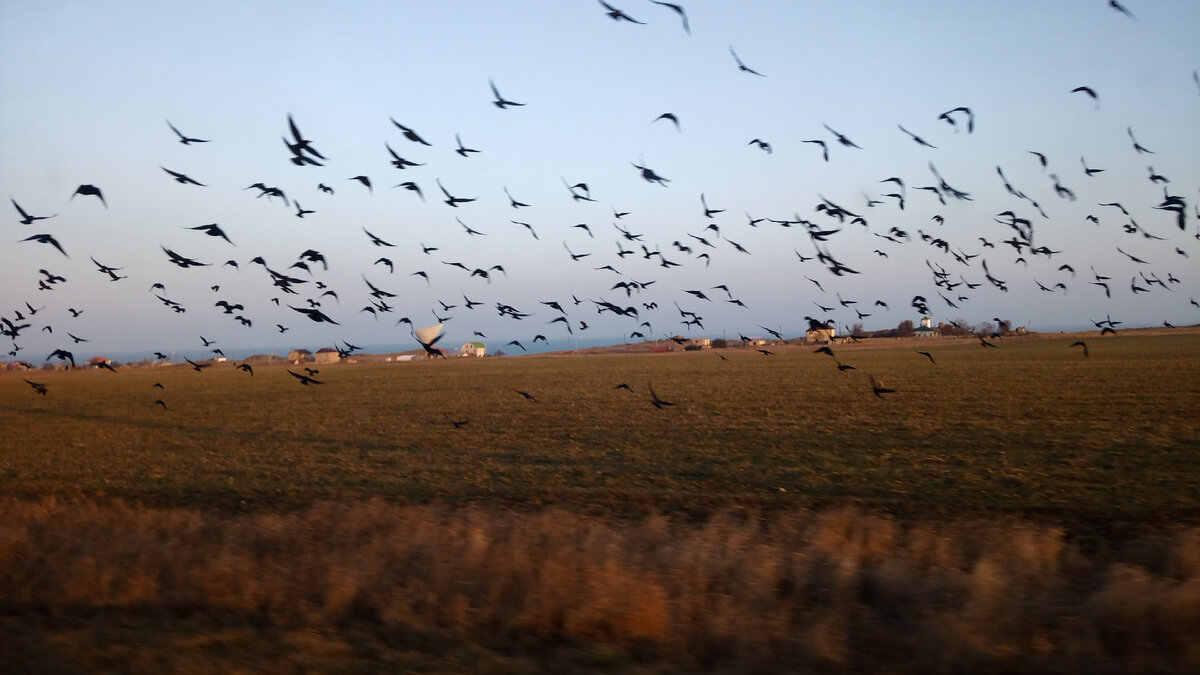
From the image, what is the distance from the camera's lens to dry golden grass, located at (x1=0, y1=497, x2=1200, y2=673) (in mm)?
6348

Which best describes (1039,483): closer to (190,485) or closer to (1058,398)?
(190,485)

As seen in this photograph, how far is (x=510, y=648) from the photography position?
6773mm

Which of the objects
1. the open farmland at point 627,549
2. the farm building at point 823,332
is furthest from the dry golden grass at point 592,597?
the farm building at point 823,332

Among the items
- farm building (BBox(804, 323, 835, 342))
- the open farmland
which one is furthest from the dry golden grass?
farm building (BBox(804, 323, 835, 342))

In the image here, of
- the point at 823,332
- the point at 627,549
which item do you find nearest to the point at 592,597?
the point at 627,549

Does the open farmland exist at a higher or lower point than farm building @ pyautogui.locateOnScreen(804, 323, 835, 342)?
lower

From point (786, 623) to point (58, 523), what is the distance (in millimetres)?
10190

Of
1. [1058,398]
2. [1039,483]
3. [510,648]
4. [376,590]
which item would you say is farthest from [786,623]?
[1058,398]

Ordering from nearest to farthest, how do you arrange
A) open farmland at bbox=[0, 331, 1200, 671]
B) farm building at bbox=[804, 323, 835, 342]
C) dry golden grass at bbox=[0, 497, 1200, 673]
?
1. dry golden grass at bbox=[0, 497, 1200, 673]
2. open farmland at bbox=[0, 331, 1200, 671]
3. farm building at bbox=[804, 323, 835, 342]

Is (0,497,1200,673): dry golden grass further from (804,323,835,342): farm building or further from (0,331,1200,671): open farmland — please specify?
(804,323,835,342): farm building

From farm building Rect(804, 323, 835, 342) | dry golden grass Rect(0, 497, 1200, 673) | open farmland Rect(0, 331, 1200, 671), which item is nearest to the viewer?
dry golden grass Rect(0, 497, 1200, 673)

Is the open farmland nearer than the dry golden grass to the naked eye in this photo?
No

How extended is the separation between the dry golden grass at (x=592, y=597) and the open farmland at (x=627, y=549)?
0.03m

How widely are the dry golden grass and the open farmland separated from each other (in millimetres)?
33
